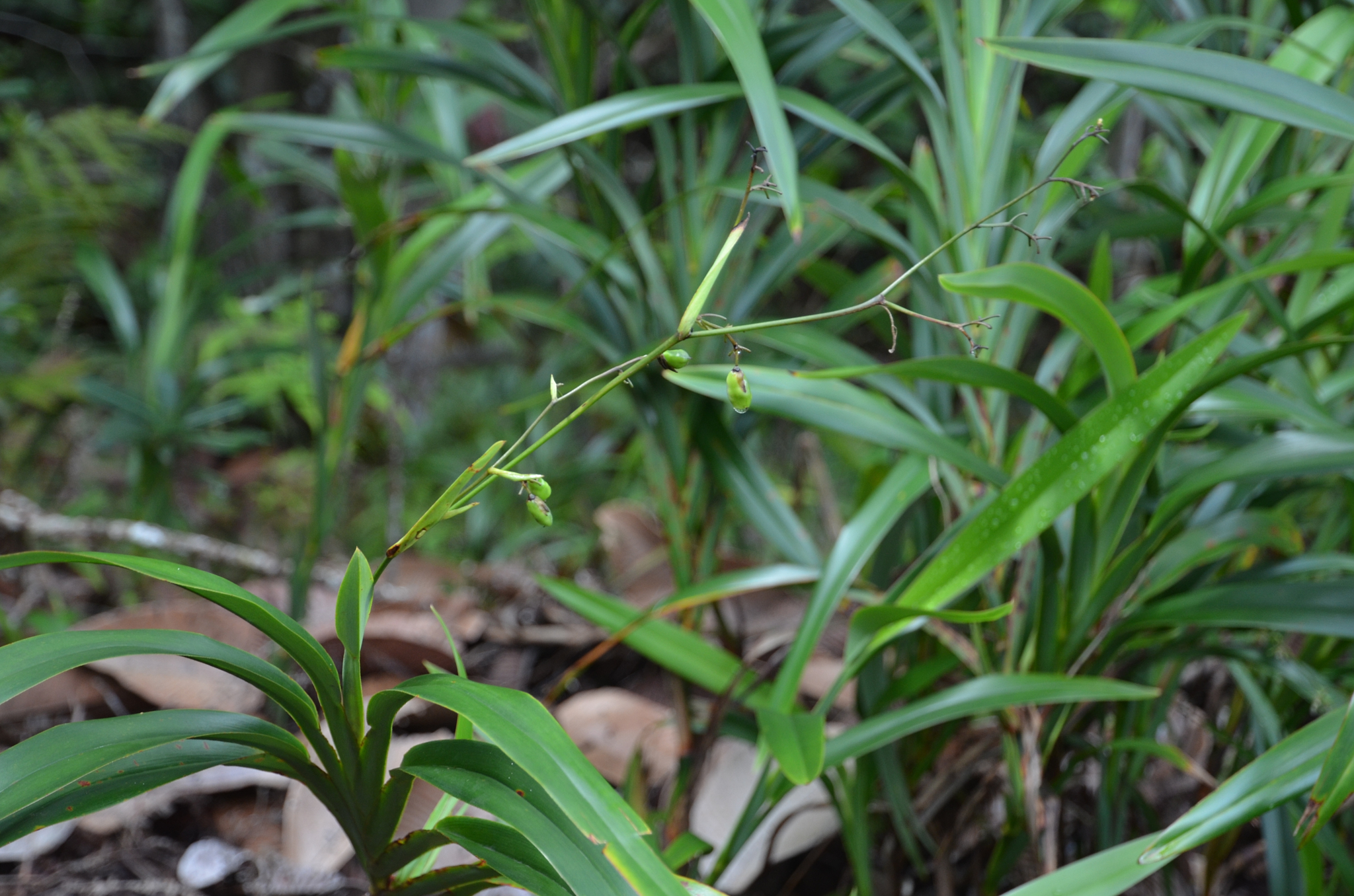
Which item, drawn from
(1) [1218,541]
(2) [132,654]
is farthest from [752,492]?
(2) [132,654]

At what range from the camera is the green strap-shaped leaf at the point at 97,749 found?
291 millimetres

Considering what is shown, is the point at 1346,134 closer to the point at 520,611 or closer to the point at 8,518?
the point at 520,611

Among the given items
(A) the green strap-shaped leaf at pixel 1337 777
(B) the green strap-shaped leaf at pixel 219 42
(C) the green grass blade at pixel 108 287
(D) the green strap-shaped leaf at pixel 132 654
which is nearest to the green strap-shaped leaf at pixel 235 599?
(D) the green strap-shaped leaf at pixel 132 654

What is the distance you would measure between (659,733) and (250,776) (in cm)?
40

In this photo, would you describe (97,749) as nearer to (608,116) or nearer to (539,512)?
(539,512)

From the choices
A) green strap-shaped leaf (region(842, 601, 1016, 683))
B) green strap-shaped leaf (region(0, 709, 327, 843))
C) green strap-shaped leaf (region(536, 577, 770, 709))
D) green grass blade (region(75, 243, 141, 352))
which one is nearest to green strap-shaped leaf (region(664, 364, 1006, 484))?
green strap-shaped leaf (region(842, 601, 1016, 683))

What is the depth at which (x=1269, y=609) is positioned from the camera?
1.64 feet

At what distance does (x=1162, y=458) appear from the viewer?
2.06 ft

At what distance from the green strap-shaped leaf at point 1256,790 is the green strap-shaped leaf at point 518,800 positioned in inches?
11.0

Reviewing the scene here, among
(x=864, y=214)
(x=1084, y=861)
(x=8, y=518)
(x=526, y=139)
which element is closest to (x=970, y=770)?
(x=1084, y=861)

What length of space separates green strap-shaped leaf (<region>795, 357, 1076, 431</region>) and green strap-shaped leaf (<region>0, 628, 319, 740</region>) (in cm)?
33

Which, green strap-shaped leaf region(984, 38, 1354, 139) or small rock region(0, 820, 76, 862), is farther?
small rock region(0, 820, 76, 862)

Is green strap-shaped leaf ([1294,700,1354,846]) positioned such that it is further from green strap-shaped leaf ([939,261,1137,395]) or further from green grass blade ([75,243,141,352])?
green grass blade ([75,243,141,352])

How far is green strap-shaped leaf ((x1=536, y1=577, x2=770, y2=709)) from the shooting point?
25.0 inches
